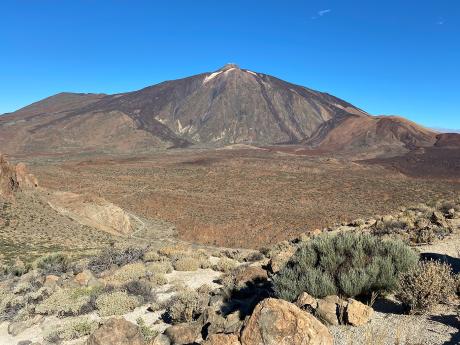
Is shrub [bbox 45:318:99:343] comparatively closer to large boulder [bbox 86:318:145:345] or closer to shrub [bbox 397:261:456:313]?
large boulder [bbox 86:318:145:345]

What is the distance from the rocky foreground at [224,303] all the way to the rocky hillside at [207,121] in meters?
93.7

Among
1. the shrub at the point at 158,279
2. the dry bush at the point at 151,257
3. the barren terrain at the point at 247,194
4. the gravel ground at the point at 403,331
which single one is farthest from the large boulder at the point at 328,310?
the barren terrain at the point at 247,194

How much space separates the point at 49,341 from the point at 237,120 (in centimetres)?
14678

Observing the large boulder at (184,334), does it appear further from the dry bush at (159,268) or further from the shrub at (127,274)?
the dry bush at (159,268)

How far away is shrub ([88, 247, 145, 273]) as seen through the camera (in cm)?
1408

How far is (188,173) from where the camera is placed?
190 feet

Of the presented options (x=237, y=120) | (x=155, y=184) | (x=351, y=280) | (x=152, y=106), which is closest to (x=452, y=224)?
(x=351, y=280)

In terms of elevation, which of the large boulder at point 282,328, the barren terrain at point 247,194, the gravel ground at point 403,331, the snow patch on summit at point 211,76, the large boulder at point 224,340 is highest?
the snow patch on summit at point 211,76

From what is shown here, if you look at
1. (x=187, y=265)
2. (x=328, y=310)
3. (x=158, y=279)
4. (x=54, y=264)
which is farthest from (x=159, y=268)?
(x=328, y=310)

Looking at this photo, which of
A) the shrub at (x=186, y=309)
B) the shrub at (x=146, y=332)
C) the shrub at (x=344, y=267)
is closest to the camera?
the shrub at (x=344, y=267)

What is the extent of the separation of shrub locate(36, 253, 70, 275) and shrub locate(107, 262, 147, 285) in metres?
2.64

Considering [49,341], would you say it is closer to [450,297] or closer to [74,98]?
[450,297]

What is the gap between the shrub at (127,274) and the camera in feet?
37.8

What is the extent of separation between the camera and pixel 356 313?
19.4 feet
